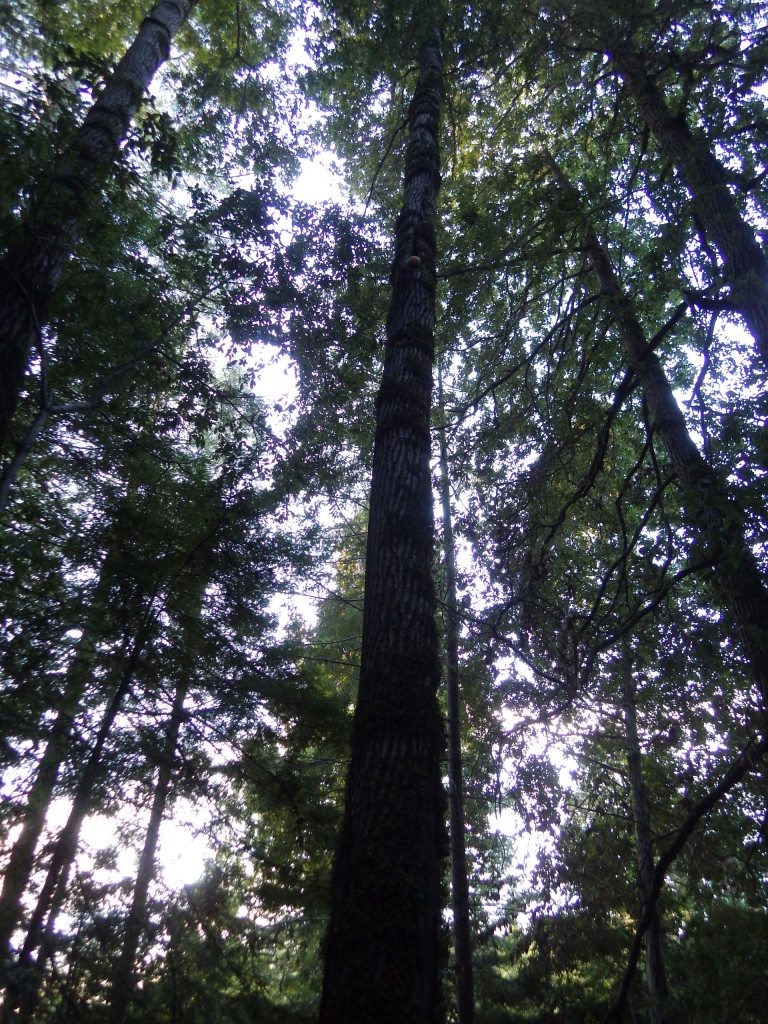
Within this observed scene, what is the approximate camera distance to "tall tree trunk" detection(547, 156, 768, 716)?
383 centimetres

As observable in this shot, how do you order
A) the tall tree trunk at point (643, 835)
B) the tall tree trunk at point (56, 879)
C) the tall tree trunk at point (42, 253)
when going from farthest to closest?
the tall tree trunk at point (643, 835) → the tall tree trunk at point (42, 253) → the tall tree trunk at point (56, 879)

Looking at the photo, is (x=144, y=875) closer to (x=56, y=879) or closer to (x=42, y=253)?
(x=56, y=879)

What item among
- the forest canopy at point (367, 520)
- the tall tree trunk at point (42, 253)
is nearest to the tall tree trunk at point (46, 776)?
the forest canopy at point (367, 520)

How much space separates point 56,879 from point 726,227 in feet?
25.9

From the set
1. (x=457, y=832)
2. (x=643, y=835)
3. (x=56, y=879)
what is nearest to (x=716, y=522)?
(x=56, y=879)

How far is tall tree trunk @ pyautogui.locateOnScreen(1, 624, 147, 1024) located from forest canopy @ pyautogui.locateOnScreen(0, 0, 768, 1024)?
0.03 m

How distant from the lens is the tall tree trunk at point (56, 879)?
3.58m

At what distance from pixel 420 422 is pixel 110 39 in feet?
33.0

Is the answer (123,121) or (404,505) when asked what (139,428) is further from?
(404,505)

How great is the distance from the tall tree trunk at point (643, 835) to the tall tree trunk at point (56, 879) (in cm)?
658

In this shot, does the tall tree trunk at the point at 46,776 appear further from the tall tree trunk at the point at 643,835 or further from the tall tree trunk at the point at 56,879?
the tall tree trunk at the point at 643,835

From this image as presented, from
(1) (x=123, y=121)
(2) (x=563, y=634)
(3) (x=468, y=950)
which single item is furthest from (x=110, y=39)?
(3) (x=468, y=950)

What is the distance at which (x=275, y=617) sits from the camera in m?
6.16

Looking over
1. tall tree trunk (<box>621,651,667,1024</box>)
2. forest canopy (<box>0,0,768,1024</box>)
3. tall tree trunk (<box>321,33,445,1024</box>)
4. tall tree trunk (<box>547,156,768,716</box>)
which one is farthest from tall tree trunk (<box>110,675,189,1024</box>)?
tall tree trunk (<box>621,651,667,1024</box>)
